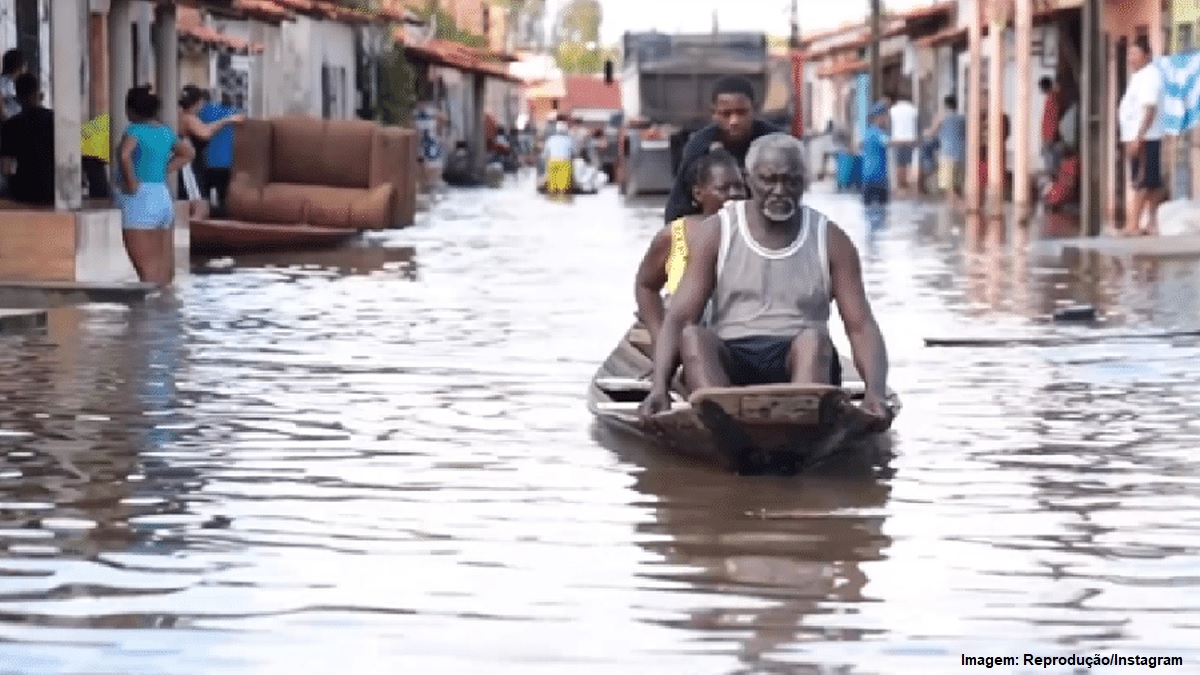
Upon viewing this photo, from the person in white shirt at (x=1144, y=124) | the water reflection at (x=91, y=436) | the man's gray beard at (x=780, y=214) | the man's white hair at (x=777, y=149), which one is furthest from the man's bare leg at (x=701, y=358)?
the person in white shirt at (x=1144, y=124)

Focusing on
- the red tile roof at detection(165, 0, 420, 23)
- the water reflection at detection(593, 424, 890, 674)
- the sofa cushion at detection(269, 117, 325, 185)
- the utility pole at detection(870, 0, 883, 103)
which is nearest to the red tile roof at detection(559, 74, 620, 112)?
the red tile roof at detection(165, 0, 420, 23)

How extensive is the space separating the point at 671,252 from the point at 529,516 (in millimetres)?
2418

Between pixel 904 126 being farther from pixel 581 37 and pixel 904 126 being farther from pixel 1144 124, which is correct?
pixel 581 37

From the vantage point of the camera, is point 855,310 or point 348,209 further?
point 348,209

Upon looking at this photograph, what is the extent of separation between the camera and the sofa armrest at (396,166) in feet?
99.6

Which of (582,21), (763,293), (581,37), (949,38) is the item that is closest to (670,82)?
(949,38)

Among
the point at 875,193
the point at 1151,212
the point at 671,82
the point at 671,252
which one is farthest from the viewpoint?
the point at 671,82

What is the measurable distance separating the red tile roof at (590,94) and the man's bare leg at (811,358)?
117857 mm

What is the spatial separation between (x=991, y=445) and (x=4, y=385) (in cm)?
484

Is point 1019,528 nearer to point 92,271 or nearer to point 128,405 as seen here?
point 128,405

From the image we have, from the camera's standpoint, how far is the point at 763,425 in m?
10.2

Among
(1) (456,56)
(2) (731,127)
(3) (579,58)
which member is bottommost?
(2) (731,127)

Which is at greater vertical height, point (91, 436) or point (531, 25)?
point (531, 25)

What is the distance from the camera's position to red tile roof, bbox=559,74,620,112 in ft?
428
